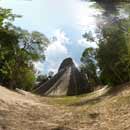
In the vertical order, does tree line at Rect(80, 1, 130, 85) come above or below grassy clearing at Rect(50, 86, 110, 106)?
above

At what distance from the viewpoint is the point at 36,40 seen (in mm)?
45250

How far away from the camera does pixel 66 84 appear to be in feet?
161

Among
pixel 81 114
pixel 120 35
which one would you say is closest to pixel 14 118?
pixel 81 114

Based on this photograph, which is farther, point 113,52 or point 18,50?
point 18,50

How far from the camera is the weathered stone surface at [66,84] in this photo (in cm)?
4750

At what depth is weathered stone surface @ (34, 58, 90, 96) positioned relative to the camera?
47.5 metres

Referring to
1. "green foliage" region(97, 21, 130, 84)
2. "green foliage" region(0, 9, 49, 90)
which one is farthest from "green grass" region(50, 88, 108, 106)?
"green foliage" region(0, 9, 49, 90)

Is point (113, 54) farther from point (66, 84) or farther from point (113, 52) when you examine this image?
point (66, 84)

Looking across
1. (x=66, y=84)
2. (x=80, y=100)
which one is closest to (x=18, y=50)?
(x=66, y=84)

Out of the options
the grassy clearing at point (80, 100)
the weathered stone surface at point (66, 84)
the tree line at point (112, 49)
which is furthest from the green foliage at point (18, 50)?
the grassy clearing at point (80, 100)

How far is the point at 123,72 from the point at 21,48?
17.7 meters

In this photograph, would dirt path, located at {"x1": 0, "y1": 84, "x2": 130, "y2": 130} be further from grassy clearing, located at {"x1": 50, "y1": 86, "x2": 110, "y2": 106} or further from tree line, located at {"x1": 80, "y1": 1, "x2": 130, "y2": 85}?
tree line, located at {"x1": 80, "y1": 1, "x2": 130, "y2": 85}

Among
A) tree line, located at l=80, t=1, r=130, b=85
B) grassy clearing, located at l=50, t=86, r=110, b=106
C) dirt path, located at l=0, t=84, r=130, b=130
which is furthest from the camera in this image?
tree line, located at l=80, t=1, r=130, b=85

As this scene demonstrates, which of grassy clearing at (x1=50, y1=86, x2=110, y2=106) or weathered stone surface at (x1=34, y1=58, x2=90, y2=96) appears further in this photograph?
weathered stone surface at (x1=34, y1=58, x2=90, y2=96)
